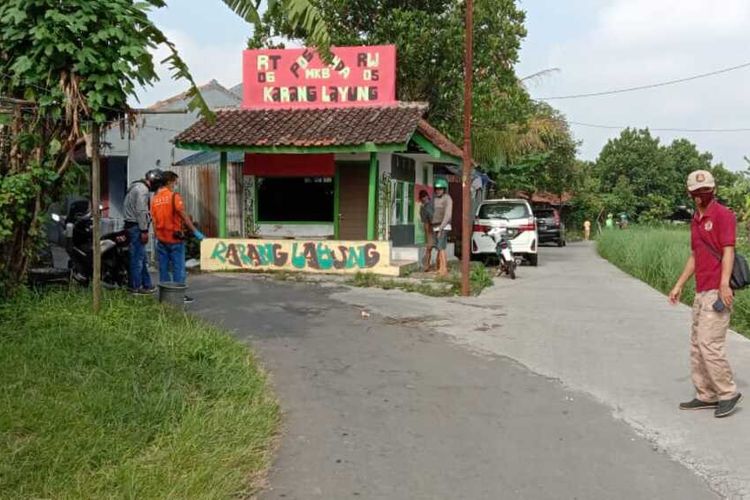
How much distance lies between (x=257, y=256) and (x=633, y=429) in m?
10.6

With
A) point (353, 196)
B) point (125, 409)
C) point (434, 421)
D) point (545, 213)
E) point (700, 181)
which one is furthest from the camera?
point (545, 213)

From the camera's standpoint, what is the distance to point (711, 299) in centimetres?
555

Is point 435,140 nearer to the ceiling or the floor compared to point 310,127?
nearer to the floor

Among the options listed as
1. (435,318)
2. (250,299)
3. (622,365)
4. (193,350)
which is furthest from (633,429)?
(250,299)

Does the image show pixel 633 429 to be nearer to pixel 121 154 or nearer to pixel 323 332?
pixel 323 332

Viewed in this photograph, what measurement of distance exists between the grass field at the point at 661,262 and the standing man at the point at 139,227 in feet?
27.1

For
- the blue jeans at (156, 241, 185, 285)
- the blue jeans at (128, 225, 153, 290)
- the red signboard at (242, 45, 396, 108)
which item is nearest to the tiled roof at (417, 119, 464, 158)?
the red signboard at (242, 45, 396, 108)

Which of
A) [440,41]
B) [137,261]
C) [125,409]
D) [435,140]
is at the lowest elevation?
[125,409]

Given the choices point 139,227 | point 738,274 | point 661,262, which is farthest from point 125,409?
point 661,262

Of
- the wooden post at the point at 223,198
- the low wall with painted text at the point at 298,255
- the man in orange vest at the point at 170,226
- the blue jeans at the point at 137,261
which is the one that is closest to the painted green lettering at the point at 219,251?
the low wall with painted text at the point at 298,255

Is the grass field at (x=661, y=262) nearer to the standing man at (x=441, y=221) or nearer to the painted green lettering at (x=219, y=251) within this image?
the standing man at (x=441, y=221)

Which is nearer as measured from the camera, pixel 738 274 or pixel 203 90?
pixel 738 274

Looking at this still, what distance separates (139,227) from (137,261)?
0.47m

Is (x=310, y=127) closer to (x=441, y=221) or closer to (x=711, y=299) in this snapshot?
(x=441, y=221)
